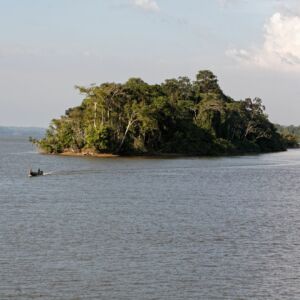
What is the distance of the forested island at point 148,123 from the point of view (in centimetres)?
9719

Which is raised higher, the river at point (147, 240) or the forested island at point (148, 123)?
the forested island at point (148, 123)

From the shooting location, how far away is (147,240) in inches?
1193

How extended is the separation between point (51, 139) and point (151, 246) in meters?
74.0

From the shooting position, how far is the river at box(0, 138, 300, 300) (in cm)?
2280

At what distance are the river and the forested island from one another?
40.0 m

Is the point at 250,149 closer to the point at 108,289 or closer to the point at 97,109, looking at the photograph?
the point at 97,109

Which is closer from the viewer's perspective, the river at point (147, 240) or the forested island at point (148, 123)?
the river at point (147, 240)

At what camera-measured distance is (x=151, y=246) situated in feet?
95.0

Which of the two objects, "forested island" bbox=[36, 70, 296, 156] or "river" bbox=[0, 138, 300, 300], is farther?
"forested island" bbox=[36, 70, 296, 156]

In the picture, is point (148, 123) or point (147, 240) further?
point (148, 123)

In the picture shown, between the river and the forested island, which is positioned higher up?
the forested island

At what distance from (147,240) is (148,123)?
6727 centimetres

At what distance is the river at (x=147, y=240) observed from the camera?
2280 centimetres

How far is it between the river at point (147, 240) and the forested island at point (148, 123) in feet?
131
